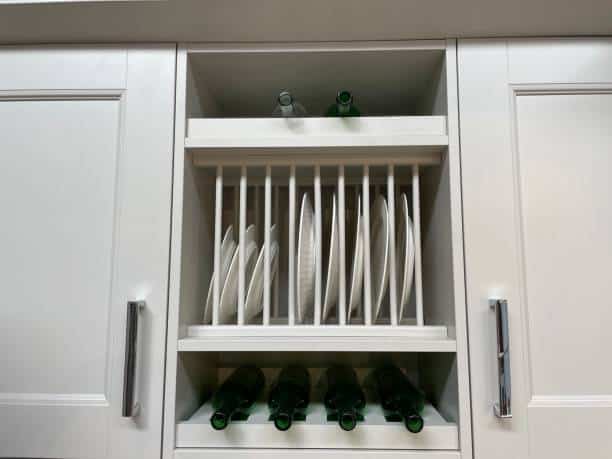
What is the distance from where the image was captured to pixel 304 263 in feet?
2.69

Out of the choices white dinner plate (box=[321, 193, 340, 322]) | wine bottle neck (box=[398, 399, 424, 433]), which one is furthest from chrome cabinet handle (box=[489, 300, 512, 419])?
white dinner plate (box=[321, 193, 340, 322])

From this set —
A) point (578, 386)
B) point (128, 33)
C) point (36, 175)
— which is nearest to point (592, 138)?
point (578, 386)

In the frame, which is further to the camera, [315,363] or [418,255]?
[315,363]

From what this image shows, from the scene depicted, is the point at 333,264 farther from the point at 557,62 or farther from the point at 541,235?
the point at 557,62

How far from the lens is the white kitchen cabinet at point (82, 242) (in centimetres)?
72

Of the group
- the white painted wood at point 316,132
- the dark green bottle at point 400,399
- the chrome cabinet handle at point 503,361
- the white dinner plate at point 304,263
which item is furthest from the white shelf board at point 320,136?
the dark green bottle at point 400,399

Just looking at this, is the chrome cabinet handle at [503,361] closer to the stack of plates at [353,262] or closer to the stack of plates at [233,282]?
the stack of plates at [353,262]

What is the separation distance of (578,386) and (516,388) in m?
0.10

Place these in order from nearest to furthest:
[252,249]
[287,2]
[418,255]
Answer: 1. [287,2]
2. [418,255]
3. [252,249]

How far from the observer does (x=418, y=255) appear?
79 centimetres

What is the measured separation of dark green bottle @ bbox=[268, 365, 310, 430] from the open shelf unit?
0.03 m

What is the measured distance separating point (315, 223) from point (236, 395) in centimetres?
35

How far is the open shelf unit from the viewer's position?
2.37 feet

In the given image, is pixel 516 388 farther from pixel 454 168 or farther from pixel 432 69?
pixel 432 69
